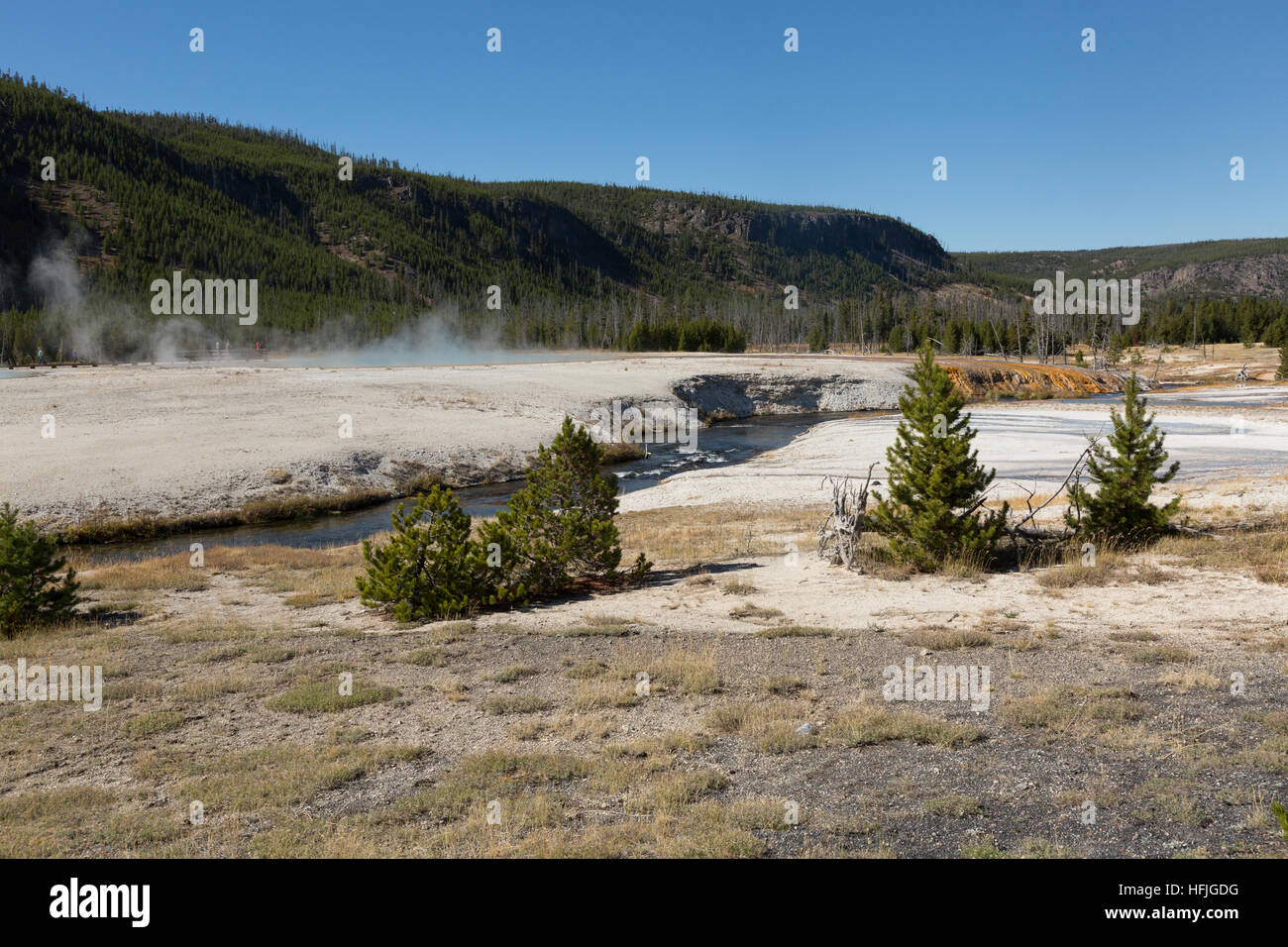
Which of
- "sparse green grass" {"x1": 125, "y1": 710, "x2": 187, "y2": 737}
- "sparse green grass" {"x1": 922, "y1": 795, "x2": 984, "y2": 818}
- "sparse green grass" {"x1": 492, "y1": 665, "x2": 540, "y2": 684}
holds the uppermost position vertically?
"sparse green grass" {"x1": 922, "y1": 795, "x2": 984, "y2": 818}

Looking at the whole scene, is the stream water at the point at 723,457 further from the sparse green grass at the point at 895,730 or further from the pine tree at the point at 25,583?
the sparse green grass at the point at 895,730

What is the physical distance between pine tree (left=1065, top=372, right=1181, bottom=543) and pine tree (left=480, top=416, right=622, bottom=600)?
1067cm

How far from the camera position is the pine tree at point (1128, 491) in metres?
17.1

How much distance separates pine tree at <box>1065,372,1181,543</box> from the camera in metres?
17.1

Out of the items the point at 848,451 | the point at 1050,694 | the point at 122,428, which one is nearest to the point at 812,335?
the point at 848,451

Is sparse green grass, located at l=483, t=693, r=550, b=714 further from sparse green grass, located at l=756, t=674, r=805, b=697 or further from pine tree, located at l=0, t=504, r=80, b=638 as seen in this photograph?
pine tree, located at l=0, t=504, r=80, b=638

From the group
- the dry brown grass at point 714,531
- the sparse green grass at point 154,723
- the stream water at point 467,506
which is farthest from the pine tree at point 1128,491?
the stream water at point 467,506

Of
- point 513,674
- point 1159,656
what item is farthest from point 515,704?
point 1159,656

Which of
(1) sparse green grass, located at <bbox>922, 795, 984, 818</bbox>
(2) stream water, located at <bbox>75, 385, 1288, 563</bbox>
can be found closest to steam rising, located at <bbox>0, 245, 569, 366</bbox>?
(2) stream water, located at <bbox>75, 385, 1288, 563</bbox>

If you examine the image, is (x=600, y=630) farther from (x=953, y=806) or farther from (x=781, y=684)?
(x=953, y=806)

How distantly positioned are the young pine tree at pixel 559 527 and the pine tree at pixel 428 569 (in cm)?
72

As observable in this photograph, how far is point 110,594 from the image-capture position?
17906 millimetres

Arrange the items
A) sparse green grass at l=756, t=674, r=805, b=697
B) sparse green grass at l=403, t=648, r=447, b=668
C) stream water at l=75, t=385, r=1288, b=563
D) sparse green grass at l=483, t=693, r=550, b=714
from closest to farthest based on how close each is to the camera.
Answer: sparse green grass at l=483, t=693, r=550, b=714 → sparse green grass at l=756, t=674, r=805, b=697 → sparse green grass at l=403, t=648, r=447, b=668 → stream water at l=75, t=385, r=1288, b=563

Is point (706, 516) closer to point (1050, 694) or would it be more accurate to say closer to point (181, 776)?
point (1050, 694)
